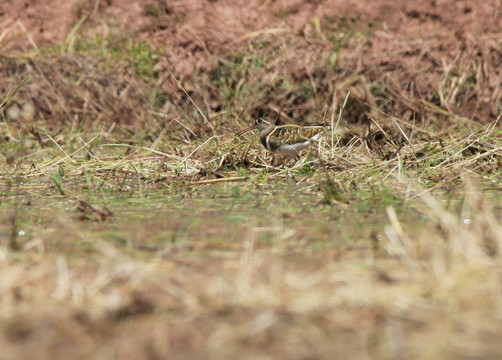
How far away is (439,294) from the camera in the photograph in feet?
7.72

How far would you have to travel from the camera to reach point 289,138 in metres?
5.24

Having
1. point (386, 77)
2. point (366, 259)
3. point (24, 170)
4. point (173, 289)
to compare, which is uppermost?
point (173, 289)

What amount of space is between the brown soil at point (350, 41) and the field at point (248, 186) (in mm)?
22

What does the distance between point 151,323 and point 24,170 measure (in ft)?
11.4

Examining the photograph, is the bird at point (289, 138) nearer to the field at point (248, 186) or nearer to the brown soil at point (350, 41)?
the field at point (248, 186)

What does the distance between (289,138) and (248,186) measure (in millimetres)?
666

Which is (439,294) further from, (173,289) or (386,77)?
(386,77)

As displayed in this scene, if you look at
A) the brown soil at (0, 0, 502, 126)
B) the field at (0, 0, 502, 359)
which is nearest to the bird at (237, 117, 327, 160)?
the field at (0, 0, 502, 359)

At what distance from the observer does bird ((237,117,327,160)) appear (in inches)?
205

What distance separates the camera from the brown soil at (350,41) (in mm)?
6883

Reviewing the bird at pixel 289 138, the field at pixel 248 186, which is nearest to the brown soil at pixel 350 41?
the field at pixel 248 186

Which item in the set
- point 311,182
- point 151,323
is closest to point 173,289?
point 151,323

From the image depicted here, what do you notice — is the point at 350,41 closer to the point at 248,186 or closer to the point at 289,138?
the point at 289,138

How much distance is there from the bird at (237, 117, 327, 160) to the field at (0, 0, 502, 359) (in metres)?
0.12
